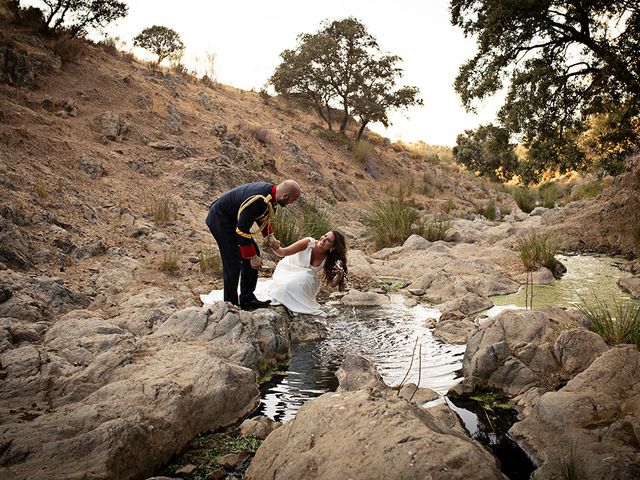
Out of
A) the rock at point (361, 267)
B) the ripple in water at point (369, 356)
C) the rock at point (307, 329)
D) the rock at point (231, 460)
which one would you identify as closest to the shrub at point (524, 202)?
the rock at point (361, 267)

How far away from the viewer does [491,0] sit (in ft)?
32.2

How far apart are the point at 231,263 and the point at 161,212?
3.80 meters

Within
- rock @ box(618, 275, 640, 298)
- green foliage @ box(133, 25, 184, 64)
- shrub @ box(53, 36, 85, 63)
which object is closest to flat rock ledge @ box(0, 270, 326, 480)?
rock @ box(618, 275, 640, 298)

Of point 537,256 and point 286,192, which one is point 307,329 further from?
point 537,256

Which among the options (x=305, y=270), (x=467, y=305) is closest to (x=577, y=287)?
(x=467, y=305)

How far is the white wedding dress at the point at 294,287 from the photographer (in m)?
5.87

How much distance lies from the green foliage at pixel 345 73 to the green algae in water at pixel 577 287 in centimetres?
1360

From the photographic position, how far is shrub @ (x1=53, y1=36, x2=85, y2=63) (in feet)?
40.4

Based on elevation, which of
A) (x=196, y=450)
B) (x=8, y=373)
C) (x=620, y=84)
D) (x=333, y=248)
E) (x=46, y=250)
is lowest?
(x=196, y=450)

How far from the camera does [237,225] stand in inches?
210

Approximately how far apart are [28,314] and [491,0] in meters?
9.85

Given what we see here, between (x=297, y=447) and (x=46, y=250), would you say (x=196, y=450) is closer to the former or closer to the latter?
(x=297, y=447)

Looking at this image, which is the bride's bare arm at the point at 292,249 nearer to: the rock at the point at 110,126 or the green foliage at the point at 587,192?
the rock at the point at 110,126

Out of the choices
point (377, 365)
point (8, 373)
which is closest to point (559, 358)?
point (377, 365)
